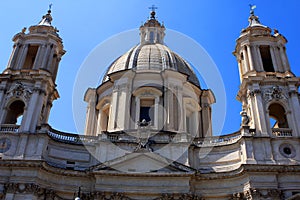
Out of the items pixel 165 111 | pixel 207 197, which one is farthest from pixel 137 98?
pixel 207 197

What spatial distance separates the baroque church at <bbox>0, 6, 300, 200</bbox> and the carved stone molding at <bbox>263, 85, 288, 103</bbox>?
7 cm

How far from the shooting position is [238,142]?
21.8 meters

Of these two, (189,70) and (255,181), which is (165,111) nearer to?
(189,70)

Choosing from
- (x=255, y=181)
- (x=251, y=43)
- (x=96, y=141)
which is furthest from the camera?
(x=251, y=43)

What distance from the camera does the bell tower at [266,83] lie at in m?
22.5

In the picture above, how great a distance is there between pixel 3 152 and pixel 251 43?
19568 millimetres

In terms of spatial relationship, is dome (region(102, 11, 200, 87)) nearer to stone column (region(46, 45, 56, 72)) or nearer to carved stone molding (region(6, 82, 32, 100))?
stone column (region(46, 45, 56, 72))

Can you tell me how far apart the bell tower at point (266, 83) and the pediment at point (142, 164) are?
6032 millimetres

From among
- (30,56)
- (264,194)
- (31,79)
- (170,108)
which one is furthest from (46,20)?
(264,194)

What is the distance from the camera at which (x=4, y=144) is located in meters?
21.6

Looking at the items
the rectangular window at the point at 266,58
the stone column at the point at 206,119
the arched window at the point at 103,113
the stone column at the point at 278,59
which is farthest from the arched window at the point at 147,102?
the stone column at the point at 278,59

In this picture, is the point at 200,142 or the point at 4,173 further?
the point at 200,142

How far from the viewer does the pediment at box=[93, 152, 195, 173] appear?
20.8 m

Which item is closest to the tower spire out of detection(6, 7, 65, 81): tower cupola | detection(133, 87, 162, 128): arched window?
detection(6, 7, 65, 81): tower cupola
